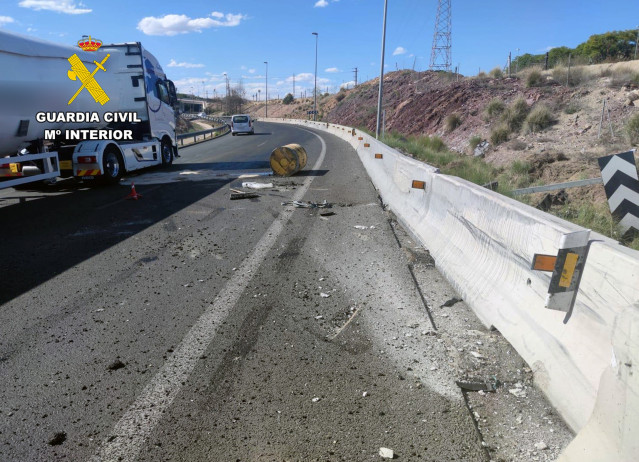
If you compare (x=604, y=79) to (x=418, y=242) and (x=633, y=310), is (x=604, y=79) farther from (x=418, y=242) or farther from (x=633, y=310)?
(x=633, y=310)

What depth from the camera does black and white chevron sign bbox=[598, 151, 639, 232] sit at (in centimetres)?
718

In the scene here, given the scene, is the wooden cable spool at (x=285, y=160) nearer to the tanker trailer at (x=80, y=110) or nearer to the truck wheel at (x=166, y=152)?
the tanker trailer at (x=80, y=110)

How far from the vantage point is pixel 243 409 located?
3.00 m

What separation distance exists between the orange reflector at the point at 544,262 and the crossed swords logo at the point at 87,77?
12652 mm

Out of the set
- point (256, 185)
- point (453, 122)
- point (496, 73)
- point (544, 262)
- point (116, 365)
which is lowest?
point (256, 185)

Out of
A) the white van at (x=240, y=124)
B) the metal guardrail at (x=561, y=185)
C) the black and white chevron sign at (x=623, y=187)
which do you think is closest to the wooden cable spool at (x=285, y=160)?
the metal guardrail at (x=561, y=185)

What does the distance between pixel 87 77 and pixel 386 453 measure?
13649mm

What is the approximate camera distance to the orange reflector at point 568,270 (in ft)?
9.20

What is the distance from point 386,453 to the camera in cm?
259

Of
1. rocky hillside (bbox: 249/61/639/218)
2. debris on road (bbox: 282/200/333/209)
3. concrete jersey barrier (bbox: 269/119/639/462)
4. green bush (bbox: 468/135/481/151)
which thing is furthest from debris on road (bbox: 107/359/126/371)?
green bush (bbox: 468/135/481/151)

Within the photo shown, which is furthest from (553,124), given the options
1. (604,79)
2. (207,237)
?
(207,237)

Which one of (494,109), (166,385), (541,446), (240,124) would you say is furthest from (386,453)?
(240,124)

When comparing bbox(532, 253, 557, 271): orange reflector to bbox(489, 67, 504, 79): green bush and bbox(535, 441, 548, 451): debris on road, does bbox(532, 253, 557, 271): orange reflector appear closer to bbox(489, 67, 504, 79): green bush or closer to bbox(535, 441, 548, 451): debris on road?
bbox(535, 441, 548, 451): debris on road

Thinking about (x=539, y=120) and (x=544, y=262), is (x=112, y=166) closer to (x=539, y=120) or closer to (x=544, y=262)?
(x=544, y=262)
